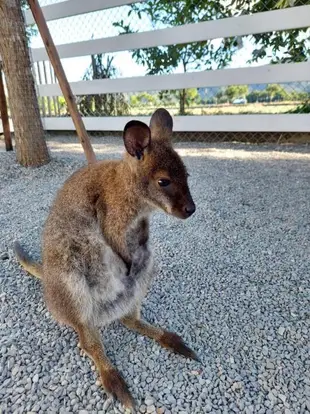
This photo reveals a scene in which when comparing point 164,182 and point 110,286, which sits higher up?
point 164,182

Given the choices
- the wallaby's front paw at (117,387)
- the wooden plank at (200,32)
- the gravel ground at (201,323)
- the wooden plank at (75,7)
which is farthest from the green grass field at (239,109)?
the wallaby's front paw at (117,387)

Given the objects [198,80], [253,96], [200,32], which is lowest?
[253,96]

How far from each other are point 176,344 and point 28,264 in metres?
1.04

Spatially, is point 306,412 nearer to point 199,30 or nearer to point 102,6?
point 199,30

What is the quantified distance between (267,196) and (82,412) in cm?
287

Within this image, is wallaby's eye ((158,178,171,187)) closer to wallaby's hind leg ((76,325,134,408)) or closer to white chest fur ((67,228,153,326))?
white chest fur ((67,228,153,326))

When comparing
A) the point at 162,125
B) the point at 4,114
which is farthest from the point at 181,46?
the point at 162,125

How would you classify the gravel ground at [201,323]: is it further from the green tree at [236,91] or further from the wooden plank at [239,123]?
the green tree at [236,91]

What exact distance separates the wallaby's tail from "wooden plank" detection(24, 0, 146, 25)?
5302mm

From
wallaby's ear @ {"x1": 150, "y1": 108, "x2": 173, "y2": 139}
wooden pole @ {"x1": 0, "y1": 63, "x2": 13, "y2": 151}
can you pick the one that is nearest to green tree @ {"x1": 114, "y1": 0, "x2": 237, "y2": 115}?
wooden pole @ {"x1": 0, "y1": 63, "x2": 13, "y2": 151}

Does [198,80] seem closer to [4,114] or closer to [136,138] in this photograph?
[4,114]

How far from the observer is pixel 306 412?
1461 mm

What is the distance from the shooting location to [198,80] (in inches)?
237

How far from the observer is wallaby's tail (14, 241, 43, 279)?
7.06 feet
